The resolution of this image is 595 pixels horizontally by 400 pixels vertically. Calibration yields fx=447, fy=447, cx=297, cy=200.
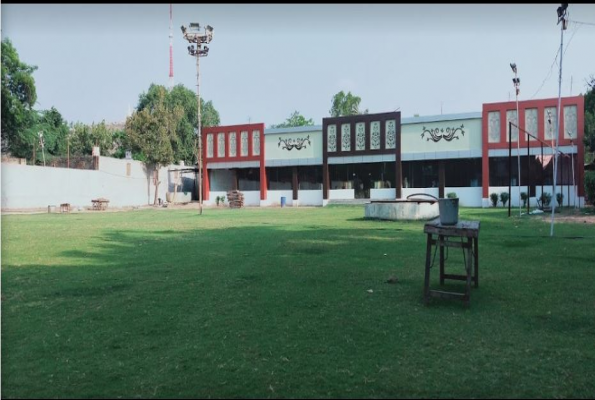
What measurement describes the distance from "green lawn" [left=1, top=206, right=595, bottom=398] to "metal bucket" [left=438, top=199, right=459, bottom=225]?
0.94 metres

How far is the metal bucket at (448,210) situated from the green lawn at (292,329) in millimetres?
942

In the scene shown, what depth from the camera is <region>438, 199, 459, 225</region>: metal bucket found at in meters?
5.19

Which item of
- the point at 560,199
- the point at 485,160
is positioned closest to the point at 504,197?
the point at 485,160

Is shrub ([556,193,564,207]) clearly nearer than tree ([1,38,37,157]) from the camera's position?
Yes

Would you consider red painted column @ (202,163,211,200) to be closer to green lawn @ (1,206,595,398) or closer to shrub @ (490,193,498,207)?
shrub @ (490,193,498,207)

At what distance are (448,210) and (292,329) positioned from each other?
235 centimetres

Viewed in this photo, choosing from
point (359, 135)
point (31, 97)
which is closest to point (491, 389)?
point (359, 135)

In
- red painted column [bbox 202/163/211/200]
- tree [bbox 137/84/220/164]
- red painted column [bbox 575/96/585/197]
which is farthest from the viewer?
tree [bbox 137/84/220/164]

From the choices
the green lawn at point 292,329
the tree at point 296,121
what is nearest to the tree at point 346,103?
the tree at point 296,121

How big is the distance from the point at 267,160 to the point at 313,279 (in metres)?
29.7

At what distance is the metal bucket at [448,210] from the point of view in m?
5.19

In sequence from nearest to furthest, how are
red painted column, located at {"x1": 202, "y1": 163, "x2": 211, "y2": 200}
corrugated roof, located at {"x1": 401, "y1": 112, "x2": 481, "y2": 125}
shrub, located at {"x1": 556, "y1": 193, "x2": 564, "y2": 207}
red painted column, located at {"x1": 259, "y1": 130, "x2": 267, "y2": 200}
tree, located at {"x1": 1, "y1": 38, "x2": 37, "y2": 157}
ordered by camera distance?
shrub, located at {"x1": 556, "y1": 193, "x2": 564, "y2": 207} < tree, located at {"x1": 1, "y1": 38, "x2": 37, "y2": 157} < corrugated roof, located at {"x1": 401, "y1": 112, "x2": 481, "y2": 125} < red painted column, located at {"x1": 259, "y1": 130, "x2": 267, "y2": 200} < red painted column, located at {"x1": 202, "y1": 163, "x2": 211, "y2": 200}

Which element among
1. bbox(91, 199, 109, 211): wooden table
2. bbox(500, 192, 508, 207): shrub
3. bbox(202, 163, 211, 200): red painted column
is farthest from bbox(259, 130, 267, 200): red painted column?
bbox(500, 192, 508, 207): shrub

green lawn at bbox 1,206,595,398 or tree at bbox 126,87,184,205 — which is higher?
tree at bbox 126,87,184,205
